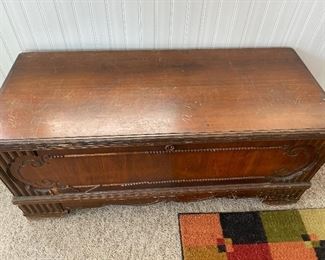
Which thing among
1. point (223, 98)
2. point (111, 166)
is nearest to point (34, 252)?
point (111, 166)

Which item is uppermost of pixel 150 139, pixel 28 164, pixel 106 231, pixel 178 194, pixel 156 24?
pixel 156 24

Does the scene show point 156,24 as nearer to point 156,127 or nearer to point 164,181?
point 156,127

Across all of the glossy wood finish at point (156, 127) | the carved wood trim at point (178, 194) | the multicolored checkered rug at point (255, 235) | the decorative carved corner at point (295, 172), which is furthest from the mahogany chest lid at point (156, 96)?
the multicolored checkered rug at point (255, 235)

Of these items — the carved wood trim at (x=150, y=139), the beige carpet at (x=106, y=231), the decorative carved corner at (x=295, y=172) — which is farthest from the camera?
the beige carpet at (x=106, y=231)

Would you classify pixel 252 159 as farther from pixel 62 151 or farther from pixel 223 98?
pixel 62 151

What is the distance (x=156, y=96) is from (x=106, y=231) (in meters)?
0.55

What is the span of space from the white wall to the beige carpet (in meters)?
0.61

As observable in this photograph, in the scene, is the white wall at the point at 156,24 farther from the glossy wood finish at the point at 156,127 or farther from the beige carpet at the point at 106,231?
the beige carpet at the point at 106,231

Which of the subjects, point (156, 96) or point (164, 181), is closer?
point (156, 96)

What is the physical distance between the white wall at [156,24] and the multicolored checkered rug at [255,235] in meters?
0.66

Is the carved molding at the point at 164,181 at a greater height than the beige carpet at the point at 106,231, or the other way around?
the carved molding at the point at 164,181

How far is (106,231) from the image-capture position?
1.05 m

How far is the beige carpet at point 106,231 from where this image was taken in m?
1.00

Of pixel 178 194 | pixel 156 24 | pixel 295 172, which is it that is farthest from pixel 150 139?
pixel 295 172
